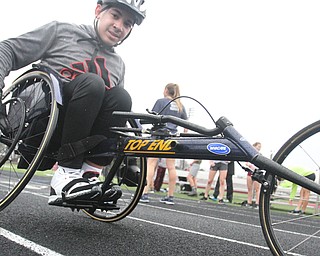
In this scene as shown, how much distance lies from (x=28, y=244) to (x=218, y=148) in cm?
109

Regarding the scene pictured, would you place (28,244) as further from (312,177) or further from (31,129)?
(312,177)

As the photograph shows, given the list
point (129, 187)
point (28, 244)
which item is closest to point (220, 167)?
point (129, 187)

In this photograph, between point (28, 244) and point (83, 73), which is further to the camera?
point (83, 73)

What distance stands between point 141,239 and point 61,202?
57 centimetres

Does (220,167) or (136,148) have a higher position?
(136,148)

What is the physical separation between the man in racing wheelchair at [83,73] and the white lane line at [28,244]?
25 cm

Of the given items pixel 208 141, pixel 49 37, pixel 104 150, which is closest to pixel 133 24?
pixel 49 37

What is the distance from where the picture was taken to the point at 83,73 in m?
2.35

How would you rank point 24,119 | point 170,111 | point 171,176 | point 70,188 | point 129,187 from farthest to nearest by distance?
point 171,176
point 170,111
point 129,187
point 24,119
point 70,188

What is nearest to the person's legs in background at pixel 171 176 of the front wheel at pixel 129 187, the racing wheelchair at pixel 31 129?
the front wheel at pixel 129 187

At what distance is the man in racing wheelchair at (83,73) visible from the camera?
2.16m

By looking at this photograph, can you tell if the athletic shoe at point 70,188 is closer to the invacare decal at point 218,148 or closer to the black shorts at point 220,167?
the invacare decal at point 218,148

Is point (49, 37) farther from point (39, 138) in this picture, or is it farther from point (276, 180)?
point (276, 180)

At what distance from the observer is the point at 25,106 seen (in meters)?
2.37
